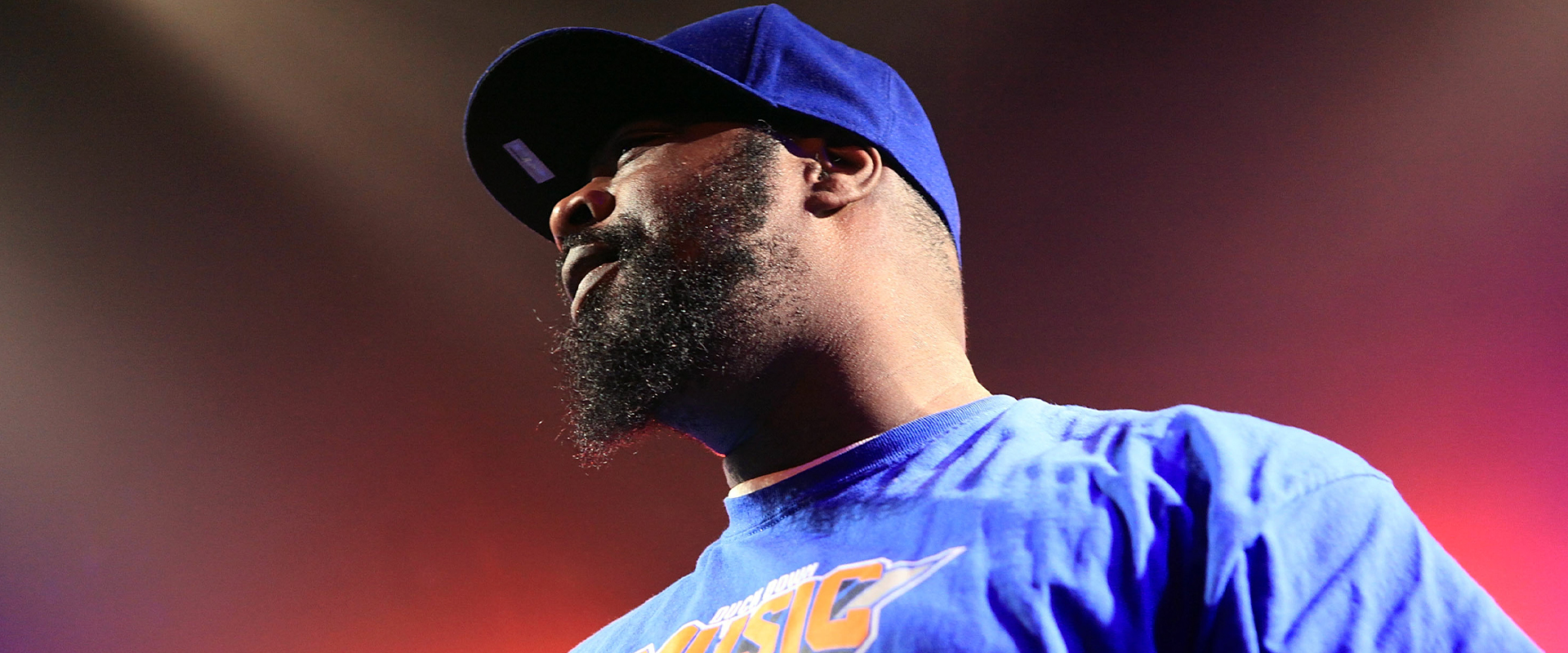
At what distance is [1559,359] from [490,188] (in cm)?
189

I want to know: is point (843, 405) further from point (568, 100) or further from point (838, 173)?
point (568, 100)

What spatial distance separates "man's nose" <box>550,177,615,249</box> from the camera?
3.23 ft

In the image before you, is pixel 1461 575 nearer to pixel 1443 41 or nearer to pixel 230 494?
pixel 1443 41

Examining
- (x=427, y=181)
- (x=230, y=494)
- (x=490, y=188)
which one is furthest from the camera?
(x=230, y=494)

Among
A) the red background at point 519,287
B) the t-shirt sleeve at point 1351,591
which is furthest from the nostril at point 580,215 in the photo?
the red background at point 519,287

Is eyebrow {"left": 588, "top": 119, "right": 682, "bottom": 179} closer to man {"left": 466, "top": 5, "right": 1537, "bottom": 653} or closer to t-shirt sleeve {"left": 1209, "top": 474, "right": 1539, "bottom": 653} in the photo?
man {"left": 466, "top": 5, "right": 1537, "bottom": 653}

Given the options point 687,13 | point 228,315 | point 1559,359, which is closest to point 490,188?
point 687,13

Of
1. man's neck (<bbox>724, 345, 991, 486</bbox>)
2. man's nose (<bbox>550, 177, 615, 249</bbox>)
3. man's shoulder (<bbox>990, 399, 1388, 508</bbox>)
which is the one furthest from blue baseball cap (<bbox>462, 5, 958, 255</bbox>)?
man's shoulder (<bbox>990, 399, 1388, 508</bbox>)

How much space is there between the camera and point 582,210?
1010 mm

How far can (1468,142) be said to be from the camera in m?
1.48

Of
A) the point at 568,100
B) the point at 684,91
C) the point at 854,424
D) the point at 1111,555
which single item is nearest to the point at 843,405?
the point at 854,424

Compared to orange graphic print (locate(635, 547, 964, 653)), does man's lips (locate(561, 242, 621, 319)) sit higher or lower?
higher

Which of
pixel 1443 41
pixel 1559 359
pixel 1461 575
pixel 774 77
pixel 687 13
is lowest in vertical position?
pixel 1559 359

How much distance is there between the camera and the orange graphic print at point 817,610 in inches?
24.3
